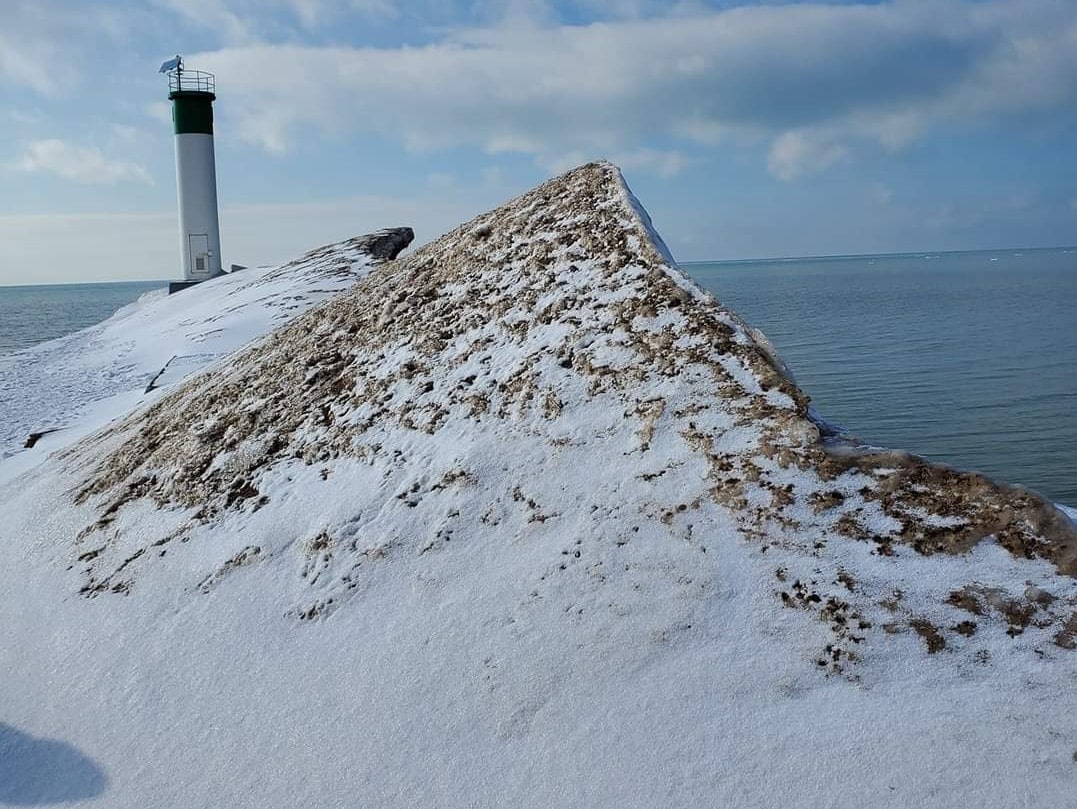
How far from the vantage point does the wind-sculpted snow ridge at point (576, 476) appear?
12.9 ft

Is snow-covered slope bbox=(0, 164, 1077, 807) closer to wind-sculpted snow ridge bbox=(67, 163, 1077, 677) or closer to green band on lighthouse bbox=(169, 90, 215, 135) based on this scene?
wind-sculpted snow ridge bbox=(67, 163, 1077, 677)

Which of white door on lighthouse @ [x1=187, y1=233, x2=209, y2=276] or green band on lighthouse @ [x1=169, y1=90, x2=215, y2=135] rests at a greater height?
green band on lighthouse @ [x1=169, y1=90, x2=215, y2=135]

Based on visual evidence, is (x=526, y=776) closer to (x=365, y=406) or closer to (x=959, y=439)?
(x=365, y=406)

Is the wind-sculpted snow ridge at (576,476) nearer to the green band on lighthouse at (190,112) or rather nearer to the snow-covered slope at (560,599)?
the snow-covered slope at (560,599)

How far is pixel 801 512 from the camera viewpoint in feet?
14.1

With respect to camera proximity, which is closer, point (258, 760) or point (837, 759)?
point (837, 759)

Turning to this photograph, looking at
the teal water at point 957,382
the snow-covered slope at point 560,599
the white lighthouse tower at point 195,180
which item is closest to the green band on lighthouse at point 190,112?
the white lighthouse tower at point 195,180

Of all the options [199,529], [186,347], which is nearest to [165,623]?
[199,529]

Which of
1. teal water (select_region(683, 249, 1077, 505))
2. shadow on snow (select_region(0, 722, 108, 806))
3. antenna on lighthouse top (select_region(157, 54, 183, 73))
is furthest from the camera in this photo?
antenna on lighthouse top (select_region(157, 54, 183, 73))

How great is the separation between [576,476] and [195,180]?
38.7 m

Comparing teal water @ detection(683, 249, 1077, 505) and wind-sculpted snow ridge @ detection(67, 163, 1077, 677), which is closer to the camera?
wind-sculpted snow ridge @ detection(67, 163, 1077, 677)

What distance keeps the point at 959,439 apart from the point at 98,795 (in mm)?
14231

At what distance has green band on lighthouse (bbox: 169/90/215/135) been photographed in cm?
3878

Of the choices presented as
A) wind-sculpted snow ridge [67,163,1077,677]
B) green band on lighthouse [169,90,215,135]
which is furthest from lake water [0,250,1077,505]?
green band on lighthouse [169,90,215,135]
